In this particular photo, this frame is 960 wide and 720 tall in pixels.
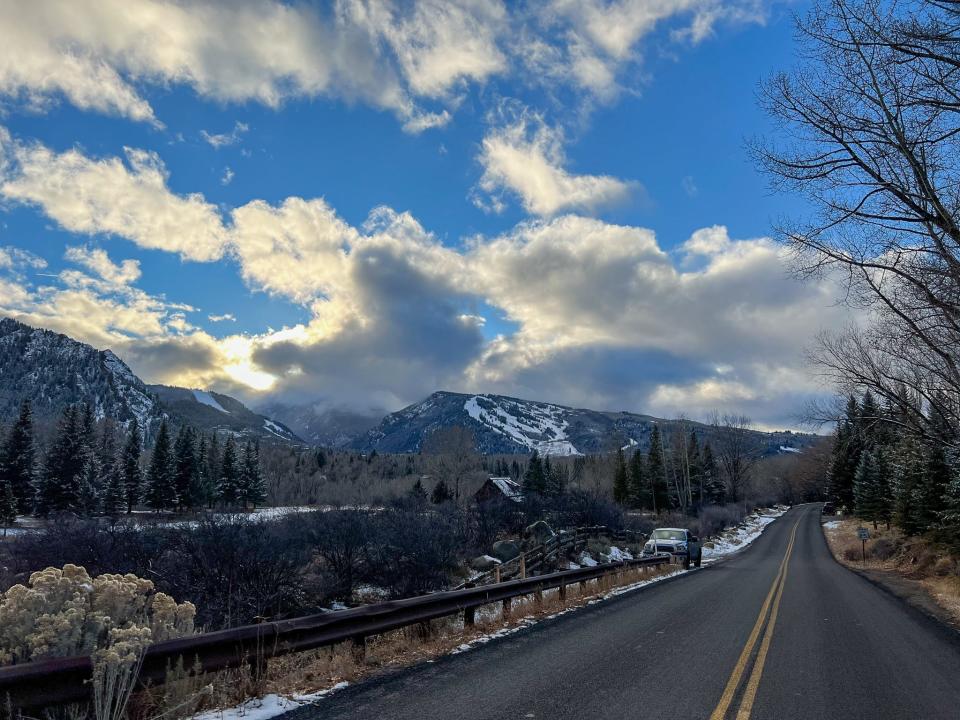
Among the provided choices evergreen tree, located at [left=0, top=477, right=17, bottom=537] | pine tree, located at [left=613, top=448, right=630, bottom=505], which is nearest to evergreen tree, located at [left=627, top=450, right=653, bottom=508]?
pine tree, located at [left=613, top=448, right=630, bottom=505]

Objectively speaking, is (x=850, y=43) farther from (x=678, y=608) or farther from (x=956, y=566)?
(x=956, y=566)

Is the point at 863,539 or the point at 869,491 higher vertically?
the point at 869,491

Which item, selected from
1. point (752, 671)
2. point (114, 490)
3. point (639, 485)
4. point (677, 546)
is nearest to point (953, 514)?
point (677, 546)

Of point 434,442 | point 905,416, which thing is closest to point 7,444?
point 434,442

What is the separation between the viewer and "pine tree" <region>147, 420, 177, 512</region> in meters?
70.0

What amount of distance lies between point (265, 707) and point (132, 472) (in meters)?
78.5

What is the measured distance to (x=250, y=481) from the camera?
264 feet

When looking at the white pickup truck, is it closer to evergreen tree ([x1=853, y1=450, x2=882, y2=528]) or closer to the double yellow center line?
the double yellow center line

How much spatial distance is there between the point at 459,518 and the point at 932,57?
79.8 ft

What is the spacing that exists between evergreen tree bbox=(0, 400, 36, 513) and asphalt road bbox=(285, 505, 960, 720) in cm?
6384

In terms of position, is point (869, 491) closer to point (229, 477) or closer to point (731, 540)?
point (731, 540)

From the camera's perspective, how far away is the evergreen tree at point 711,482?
3189 inches

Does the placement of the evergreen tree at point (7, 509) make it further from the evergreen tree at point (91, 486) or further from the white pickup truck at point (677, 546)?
the white pickup truck at point (677, 546)

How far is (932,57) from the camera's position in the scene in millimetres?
8617
